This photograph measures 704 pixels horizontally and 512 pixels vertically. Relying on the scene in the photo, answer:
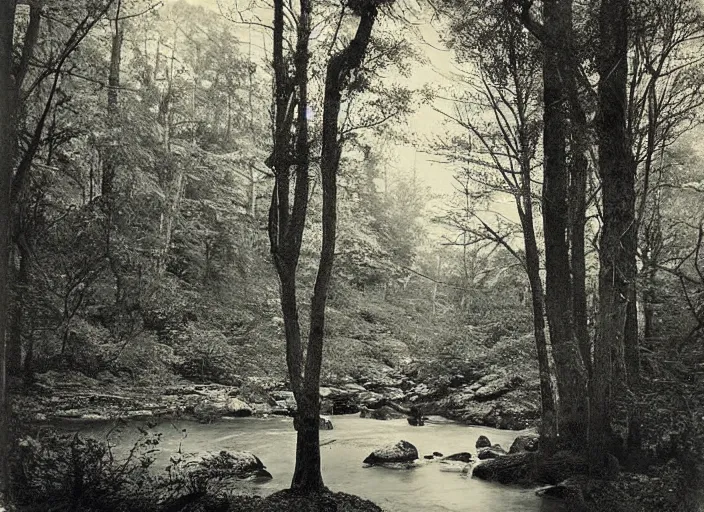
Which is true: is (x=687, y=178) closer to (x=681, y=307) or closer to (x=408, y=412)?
(x=681, y=307)

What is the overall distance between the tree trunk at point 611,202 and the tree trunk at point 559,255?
110 centimetres

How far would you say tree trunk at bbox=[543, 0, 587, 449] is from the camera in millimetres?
8305

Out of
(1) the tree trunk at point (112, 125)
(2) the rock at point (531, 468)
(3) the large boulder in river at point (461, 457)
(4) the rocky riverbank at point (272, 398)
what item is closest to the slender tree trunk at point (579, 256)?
(2) the rock at point (531, 468)

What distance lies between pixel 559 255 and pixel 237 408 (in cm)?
870

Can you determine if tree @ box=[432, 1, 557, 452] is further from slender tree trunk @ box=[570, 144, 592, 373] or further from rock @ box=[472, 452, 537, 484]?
slender tree trunk @ box=[570, 144, 592, 373]

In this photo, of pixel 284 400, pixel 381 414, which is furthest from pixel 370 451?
pixel 284 400

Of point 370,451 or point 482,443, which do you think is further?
point 482,443

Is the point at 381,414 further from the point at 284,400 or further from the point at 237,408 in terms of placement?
the point at 237,408

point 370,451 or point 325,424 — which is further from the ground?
point 325,424

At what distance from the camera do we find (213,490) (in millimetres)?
6926

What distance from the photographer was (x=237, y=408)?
1382 cm

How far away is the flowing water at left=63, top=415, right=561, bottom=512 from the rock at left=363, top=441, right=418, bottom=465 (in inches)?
8.5

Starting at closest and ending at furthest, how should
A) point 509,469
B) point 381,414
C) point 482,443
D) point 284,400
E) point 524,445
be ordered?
point 509,469 → point 524,445 → point 482,443 → point 381,414 → point 284,400

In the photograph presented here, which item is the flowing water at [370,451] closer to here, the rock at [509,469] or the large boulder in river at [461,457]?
the rock at [509,469]
